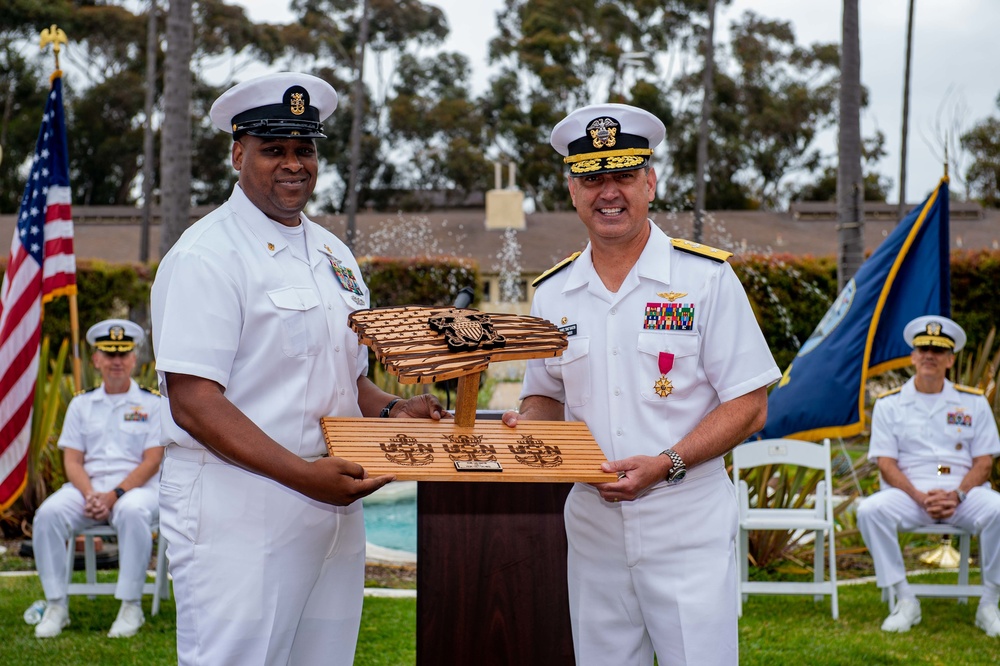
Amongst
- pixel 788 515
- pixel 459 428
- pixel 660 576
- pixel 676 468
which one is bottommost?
pixel 788 515

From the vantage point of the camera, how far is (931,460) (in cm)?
740

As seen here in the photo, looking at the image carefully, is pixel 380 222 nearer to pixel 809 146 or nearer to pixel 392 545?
pixel 809 146

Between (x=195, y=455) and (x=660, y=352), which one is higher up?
(x=660, y=352)

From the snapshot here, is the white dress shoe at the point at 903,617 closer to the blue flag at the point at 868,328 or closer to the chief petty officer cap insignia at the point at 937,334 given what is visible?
the blue flag at the point at 868,328

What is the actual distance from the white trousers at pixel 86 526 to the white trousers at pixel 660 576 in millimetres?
3912

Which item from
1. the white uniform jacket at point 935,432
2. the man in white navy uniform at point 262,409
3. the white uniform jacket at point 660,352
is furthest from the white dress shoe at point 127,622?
the white uniform jacket at point 935,432

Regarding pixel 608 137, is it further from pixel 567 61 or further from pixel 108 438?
pixel 567 61

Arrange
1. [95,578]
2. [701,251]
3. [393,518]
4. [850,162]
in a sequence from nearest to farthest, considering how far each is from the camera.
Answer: [701,251] < [95,578] < [393,518] < [850,162]

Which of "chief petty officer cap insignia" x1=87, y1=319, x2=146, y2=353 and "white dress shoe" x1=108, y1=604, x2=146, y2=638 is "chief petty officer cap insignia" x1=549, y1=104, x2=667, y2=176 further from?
"chief petty officer cap insignia" x1=87, y1=319, x2=146, y2=353

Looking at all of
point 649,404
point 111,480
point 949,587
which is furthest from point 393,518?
point 649,404

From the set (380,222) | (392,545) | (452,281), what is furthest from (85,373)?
(380,222)

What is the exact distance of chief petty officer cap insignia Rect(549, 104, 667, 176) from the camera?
346 cm

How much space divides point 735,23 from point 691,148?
17.2 ft

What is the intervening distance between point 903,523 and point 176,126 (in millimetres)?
7368
